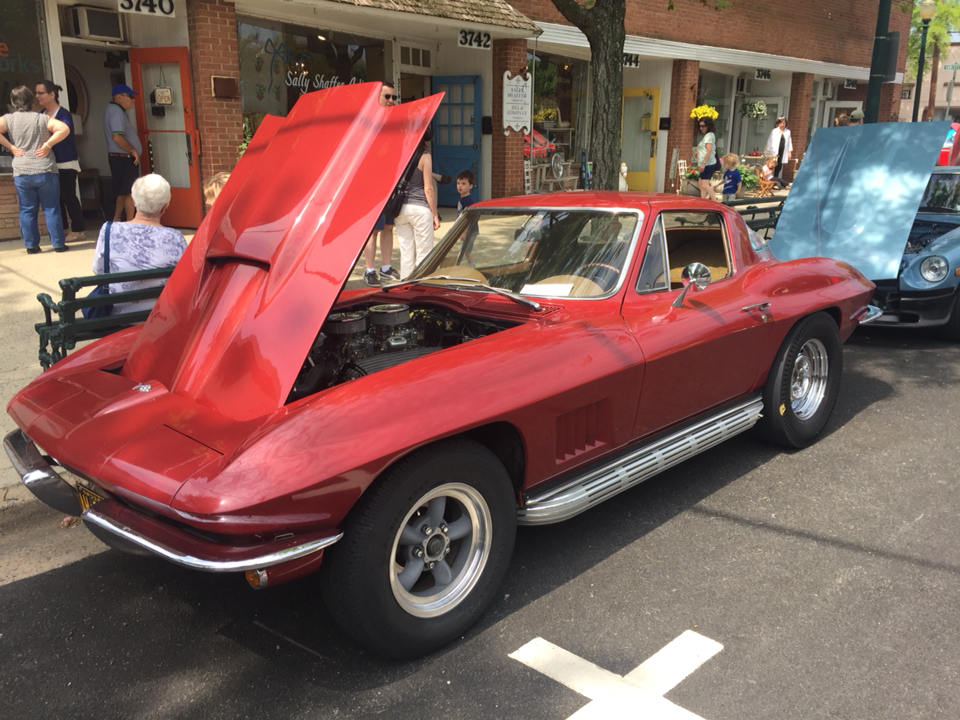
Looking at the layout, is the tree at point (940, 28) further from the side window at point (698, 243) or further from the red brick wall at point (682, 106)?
the side window at point (698, 243)

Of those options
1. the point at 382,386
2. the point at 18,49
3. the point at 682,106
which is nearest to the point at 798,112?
the point at 682,106

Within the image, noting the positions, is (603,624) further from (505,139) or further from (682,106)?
(682,106)

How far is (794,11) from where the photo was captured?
71.7 feet

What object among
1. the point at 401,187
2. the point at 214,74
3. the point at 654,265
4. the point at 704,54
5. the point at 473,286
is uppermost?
the point at 704,54

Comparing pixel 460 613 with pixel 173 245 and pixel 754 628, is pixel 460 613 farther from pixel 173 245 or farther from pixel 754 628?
pixel 173 245

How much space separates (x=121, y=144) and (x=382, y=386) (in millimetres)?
8784

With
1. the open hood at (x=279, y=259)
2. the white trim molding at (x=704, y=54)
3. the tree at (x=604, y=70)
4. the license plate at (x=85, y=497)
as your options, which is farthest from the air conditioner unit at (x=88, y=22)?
the license plate at (x=85, y=497)

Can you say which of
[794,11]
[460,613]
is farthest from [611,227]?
[794,11]

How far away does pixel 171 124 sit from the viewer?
1077 centimetres

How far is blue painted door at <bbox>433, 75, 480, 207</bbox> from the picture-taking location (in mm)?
14789

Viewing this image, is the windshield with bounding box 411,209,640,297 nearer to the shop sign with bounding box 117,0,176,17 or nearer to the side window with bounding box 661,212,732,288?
the side window with bounding box 661,212,732,288

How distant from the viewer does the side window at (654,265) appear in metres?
3.83

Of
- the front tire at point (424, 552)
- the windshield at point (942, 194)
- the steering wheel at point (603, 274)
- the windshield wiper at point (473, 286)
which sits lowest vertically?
the front tire at point (424, 552)

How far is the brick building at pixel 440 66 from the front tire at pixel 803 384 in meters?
8.27
